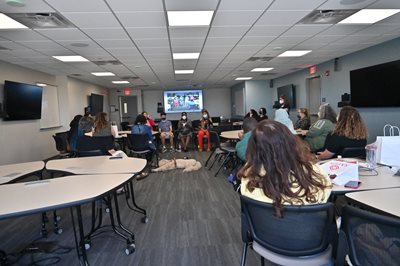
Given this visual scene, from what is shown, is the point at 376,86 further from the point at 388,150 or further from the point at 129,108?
the point at 129,108

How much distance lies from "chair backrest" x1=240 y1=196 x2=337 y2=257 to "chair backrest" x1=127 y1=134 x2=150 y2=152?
4.36 metres

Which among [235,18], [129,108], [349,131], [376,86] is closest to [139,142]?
[235,18]

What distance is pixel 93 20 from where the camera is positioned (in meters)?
3.63

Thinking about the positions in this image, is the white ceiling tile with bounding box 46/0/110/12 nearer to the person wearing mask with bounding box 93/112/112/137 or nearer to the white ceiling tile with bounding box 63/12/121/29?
the white ceiling tile with bounding box 63/12/121/29

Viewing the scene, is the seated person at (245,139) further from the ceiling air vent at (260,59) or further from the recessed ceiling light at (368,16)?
the ceiling air vent at (260,59)

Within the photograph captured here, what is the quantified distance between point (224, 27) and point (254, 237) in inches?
134

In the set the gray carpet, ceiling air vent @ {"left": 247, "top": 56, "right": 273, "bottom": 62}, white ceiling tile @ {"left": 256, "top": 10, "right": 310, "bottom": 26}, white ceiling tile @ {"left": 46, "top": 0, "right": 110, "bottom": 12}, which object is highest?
ceiling air vent @ {"left": 247, "top": 56, "right": 273, "bottom": 62}

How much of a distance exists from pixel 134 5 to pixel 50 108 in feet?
20.9

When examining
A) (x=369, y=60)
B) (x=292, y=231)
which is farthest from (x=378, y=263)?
(x=369, y=60)

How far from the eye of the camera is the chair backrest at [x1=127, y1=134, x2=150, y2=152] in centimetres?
568

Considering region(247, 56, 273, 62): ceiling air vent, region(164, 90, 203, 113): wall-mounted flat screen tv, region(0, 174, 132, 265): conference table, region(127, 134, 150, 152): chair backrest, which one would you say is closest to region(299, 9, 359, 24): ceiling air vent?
region(247, 56, 273, 62): ceiling air vent

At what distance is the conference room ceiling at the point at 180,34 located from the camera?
3.29 metres

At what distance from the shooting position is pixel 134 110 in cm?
1511

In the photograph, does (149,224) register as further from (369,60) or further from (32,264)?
(369,60)
